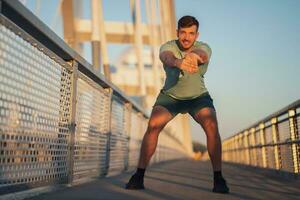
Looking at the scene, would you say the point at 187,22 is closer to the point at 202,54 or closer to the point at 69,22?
the point at 202,54

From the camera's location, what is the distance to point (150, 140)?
393cm

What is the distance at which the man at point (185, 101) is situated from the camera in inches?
148

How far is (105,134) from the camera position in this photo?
18.5 feet

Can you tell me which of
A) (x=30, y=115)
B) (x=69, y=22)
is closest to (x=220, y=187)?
(x=30, y=115)

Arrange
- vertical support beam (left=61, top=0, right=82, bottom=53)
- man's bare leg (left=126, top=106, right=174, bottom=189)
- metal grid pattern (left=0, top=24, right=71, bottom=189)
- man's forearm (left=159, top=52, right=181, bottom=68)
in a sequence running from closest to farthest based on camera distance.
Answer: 1. metal grid pattern (left=0, top=24, right=71, bottom=189)
2. man's forearm (left=159, top=52, right=181, bottom=68)
3. man's bare leg (left=126, top=106, right=174, bottom=189)
4. vertical support beam (left=61, top=0, right=82, bottom=53)

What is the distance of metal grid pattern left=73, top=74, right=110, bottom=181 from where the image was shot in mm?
4344

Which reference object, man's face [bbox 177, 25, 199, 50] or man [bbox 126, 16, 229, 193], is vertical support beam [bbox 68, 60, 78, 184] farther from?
man's face [bbox 177, 25, 199, 50]

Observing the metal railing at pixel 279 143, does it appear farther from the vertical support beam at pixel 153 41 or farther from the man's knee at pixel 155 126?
the vertical support beam at pixel 153 41

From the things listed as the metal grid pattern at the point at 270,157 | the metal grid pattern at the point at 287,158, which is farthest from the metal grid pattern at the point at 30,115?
the metal grid pattern at the point at 270,157

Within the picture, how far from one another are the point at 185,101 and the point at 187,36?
Result: 538 mm

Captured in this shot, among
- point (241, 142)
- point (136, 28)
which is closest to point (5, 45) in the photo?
point (241, 142)

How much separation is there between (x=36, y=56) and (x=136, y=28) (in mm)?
15097

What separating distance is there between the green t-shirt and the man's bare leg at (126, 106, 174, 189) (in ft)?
0.57

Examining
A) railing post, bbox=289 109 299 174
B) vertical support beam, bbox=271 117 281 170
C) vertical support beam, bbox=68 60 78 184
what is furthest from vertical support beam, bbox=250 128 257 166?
vertical support beam, bbox=68 60 78 184
